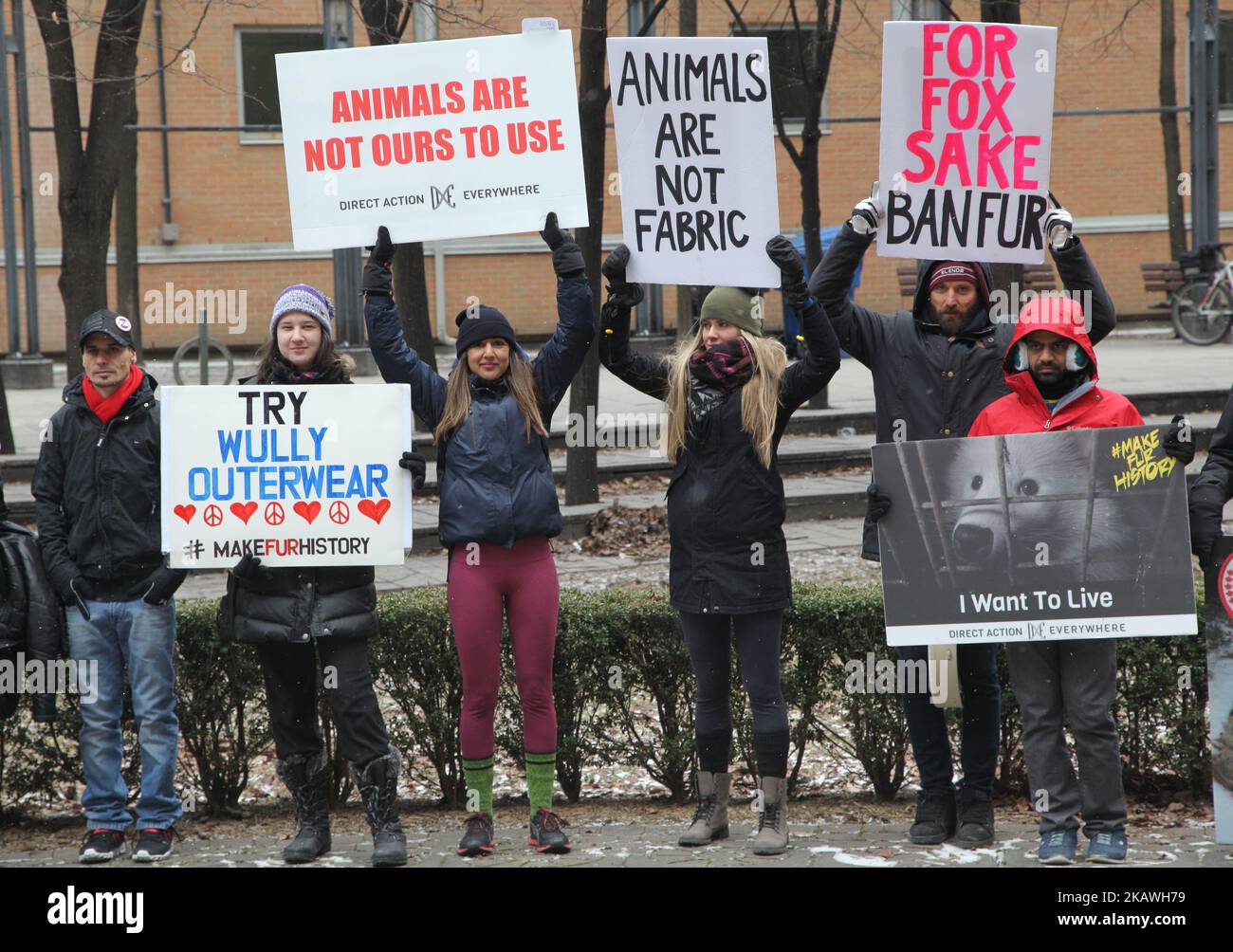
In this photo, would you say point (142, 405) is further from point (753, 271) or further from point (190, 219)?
point (190, 219)

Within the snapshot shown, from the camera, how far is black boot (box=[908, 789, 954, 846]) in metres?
5.13

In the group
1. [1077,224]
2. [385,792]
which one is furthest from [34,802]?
[1077,224]

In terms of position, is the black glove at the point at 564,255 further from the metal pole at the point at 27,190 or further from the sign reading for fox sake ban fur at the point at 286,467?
the metal pole at the point at 27,190

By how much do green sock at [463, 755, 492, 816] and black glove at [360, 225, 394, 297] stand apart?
5.53 ft

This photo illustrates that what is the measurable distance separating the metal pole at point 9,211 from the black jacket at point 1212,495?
1583 centimetres

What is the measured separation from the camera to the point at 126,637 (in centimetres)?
524

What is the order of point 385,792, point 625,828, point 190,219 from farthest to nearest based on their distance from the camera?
1. point 190,219
2. point 625,828
3. point 385,792

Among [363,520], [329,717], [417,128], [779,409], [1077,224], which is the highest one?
[1077,224]

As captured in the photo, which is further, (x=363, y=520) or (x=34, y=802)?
(x=34, y=802)

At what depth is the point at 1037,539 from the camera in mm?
4914

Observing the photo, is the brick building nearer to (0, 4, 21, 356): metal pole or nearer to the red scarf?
(0, 4, 21, 356): metal pole

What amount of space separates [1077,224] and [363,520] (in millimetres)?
20709

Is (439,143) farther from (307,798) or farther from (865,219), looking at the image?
(307,798)

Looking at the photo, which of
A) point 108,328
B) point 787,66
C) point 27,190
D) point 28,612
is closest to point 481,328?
point 108,328
